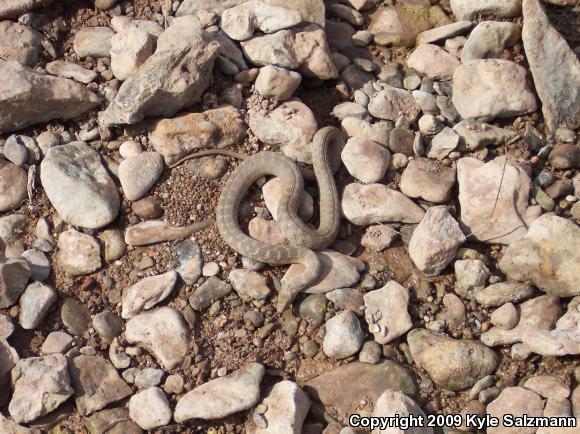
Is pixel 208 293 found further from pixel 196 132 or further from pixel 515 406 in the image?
pixel 515 406

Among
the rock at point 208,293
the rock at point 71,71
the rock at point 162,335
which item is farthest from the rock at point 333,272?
the rock at point 71,71

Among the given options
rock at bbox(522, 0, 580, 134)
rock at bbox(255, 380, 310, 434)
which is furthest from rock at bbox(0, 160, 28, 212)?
rock at bbox(522, 0, 580, 134)

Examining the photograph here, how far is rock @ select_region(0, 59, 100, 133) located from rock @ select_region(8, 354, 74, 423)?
2364 mm

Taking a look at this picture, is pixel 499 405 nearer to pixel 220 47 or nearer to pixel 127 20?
pixel 220 47

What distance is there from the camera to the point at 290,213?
6.06m

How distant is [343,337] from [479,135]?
2.40m

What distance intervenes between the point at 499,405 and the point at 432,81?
3.32m

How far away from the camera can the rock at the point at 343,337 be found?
215 inches

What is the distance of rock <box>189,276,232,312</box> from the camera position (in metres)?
5.72

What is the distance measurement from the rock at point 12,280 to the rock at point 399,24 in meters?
4.28

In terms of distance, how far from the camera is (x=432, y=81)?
686cm

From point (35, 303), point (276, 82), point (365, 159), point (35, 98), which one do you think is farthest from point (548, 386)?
point (35, 98)

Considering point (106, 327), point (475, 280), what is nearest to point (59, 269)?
point (106, 327)

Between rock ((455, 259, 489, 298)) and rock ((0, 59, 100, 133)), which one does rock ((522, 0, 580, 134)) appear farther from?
rock ((0, 59, 100, 133))
